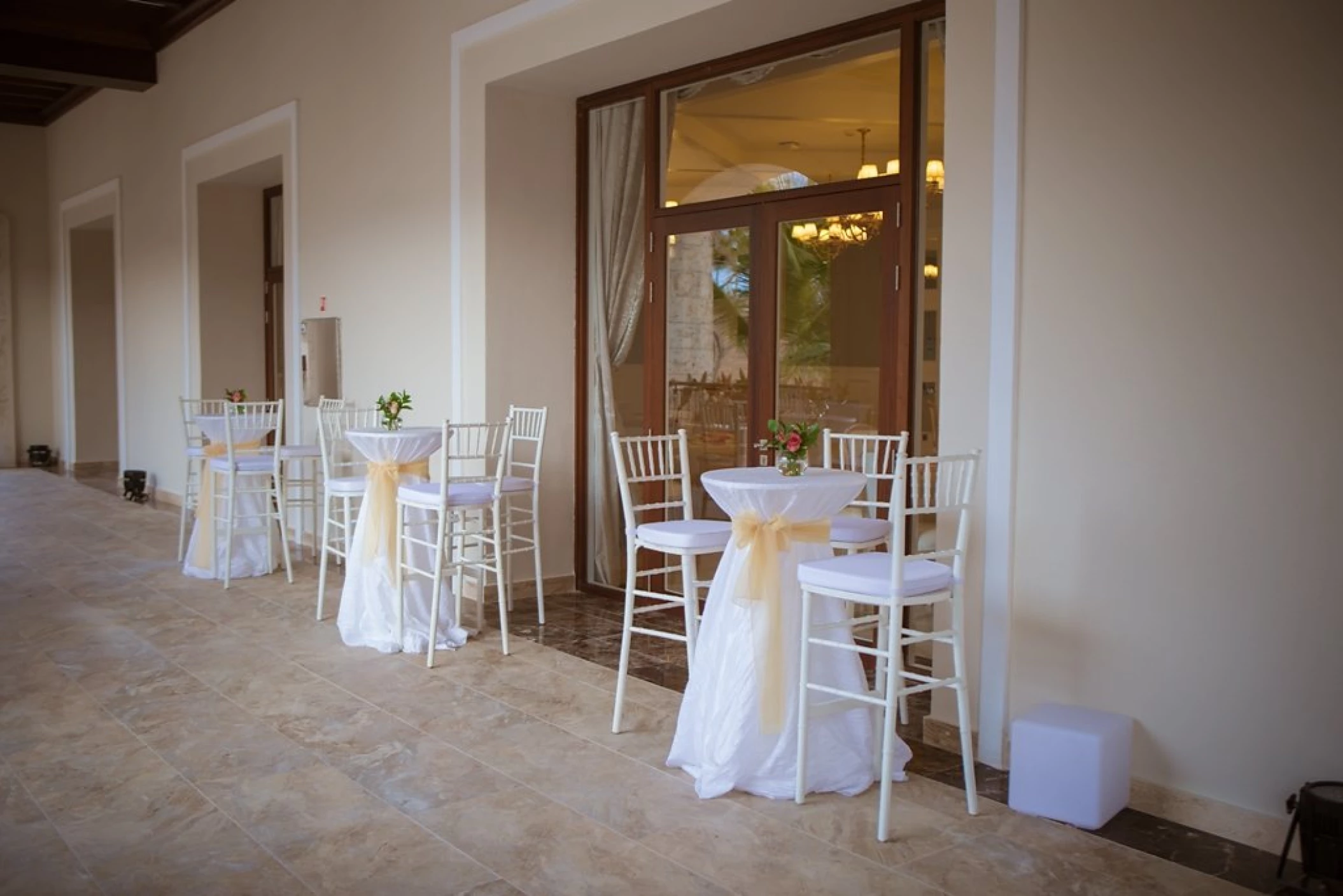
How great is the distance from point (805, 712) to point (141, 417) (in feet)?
31.0

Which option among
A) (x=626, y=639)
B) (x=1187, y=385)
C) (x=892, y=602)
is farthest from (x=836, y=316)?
(x=892, y=602)

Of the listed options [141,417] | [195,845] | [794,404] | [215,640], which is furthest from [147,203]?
[195,845]

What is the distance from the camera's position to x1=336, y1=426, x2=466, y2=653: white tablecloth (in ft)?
17.9

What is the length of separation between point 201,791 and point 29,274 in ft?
38.8

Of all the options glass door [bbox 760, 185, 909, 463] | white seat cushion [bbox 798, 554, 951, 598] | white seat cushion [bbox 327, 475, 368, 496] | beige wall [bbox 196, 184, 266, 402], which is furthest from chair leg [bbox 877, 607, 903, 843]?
beige wall [bbox 196, 184, 266, 402]

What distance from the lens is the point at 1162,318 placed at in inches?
133

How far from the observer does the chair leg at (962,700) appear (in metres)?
3.46

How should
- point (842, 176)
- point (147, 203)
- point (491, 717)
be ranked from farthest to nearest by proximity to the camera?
1. point (147, 203)
2. point (842, 176)
3. point (491, 717)

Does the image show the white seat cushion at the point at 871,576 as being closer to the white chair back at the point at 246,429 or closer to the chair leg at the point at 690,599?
the chair leg at the point at 690,599

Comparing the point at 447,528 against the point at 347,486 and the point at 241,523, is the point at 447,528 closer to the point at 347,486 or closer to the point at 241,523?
the point at 347,486

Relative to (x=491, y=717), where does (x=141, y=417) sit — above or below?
above

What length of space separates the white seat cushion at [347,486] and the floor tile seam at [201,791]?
135cm

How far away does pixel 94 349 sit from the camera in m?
13.1

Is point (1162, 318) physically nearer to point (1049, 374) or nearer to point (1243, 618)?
point (1049, 374)
